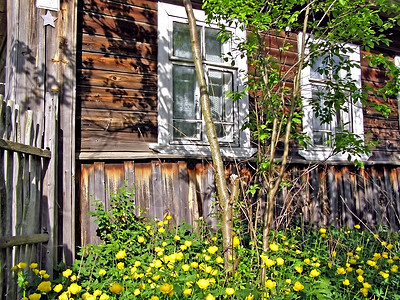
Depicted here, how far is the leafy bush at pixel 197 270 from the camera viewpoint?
2088 millimetres

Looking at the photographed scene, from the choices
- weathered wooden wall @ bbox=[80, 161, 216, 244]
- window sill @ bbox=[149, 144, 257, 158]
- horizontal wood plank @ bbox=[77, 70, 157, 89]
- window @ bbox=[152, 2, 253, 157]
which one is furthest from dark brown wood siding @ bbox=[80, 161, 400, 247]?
horizontal wood plank @ bbox=[77, 70, 157, 89]

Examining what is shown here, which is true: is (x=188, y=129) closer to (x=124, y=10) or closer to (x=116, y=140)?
(x=116, y=140)

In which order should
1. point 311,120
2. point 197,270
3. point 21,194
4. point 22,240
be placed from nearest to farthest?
point 197,270 < point 22,240 < point 21,194 < point 311,120

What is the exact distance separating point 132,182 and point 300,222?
226cm

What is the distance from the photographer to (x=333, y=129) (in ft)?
18.4

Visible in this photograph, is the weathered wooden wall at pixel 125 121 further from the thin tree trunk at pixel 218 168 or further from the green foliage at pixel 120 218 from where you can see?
the thin tree trunk at pixel 218 168

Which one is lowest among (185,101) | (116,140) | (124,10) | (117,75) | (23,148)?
(23,148)

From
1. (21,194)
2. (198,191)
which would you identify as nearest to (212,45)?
(198,191)

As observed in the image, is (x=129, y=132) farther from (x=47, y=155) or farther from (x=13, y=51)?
(x=13, y=51)

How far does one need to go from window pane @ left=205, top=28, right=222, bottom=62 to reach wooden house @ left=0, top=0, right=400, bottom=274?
0.04 ft

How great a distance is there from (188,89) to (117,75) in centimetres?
91

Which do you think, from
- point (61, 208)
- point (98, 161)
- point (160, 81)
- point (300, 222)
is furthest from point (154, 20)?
point (300, 222)

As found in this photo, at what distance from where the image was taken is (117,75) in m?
4.11

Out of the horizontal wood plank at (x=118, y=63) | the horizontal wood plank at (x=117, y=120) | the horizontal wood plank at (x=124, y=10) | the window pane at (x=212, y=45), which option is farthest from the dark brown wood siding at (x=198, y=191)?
the horizontal wood plank at (x=124, y=10)
